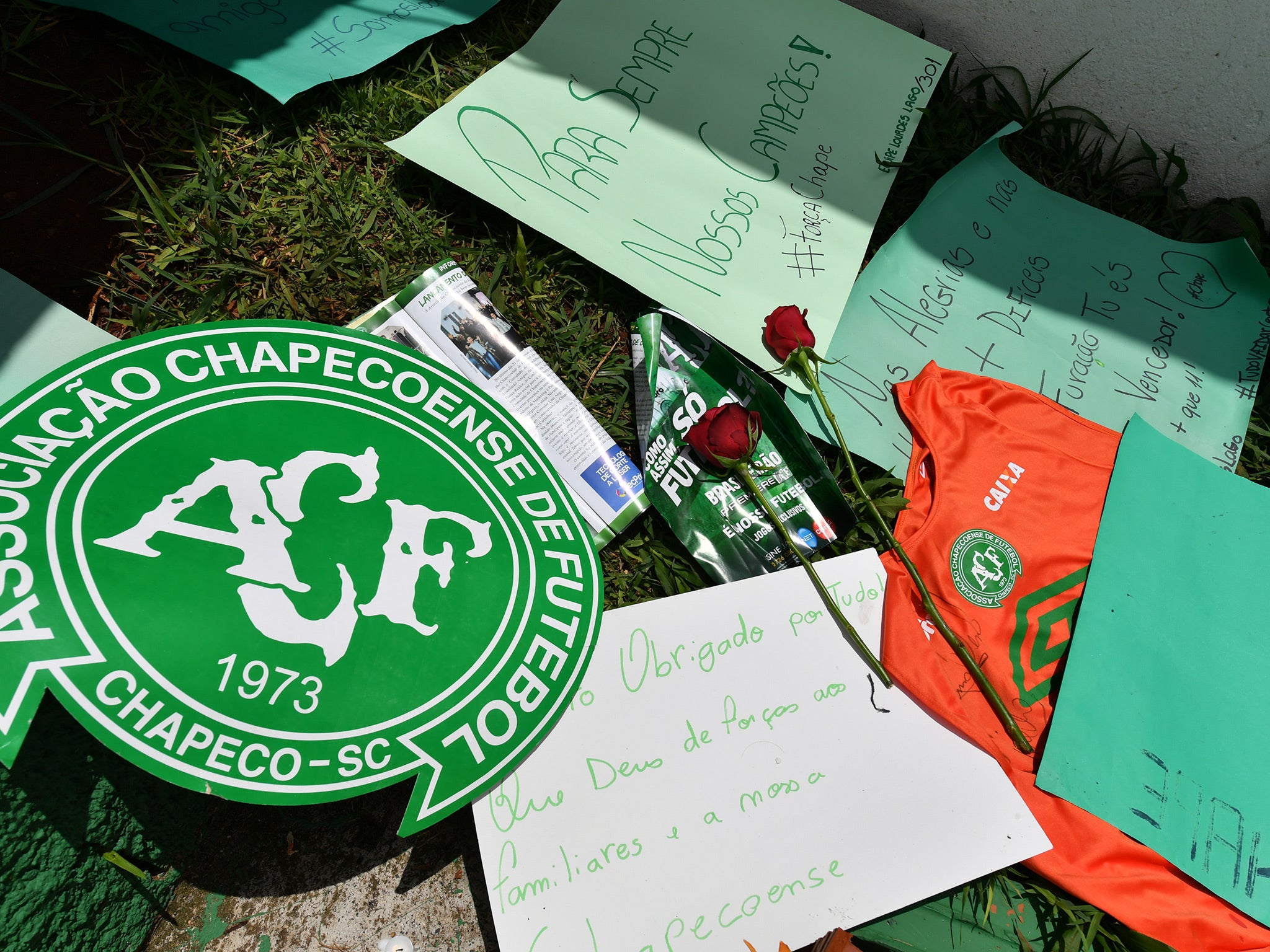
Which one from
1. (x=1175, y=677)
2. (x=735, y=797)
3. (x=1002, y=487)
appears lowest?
(x=735, y=797)

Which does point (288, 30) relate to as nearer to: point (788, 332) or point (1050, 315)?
point (788, 332)

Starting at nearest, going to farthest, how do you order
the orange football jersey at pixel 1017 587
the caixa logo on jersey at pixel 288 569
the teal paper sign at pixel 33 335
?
1. the caixa logo on jersey at pixel 288 569
2. the teal paper sign at pixel 33 335
3. the orange football jersey at pixel 1017 587

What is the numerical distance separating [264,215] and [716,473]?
0.90 metres

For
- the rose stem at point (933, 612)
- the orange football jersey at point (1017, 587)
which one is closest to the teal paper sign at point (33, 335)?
the rose stem at point (933, 612)

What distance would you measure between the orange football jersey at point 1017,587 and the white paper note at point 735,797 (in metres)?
0.05

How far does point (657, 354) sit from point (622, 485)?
0.76 ft

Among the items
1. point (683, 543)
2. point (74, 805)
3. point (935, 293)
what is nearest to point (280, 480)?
point (74, 805)

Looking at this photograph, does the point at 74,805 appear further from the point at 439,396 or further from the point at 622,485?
the point at 622,485

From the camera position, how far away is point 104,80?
4.23ft

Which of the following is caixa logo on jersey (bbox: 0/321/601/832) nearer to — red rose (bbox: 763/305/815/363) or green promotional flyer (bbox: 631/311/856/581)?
green promotional flyer (bbox: 631/311/856/581)

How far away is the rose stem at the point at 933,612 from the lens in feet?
3.88

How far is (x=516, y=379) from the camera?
1240 mm

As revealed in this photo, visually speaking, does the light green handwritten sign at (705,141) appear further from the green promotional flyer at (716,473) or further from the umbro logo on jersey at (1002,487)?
the umbro logo on jersey at (1002,487)

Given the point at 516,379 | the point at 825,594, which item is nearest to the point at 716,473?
the point at 825,594
